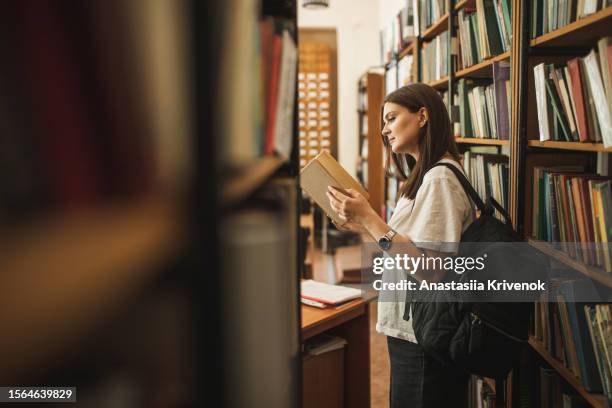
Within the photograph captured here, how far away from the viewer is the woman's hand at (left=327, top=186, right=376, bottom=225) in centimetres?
146

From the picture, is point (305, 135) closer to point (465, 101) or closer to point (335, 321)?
point (465, 101)

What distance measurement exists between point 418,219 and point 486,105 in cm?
91

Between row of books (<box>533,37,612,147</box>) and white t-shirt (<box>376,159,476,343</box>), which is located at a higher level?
row of books (<box>533,37,612,147</box>)

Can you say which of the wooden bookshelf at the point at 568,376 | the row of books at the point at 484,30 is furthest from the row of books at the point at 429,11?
the wooden bookshelf at the point at 568,376

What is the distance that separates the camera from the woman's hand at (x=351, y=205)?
1.46m

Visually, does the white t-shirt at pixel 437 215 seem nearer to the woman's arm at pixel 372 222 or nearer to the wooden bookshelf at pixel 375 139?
the woman's arm at pixel 372 222

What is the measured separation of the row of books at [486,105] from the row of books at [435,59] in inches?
9.7

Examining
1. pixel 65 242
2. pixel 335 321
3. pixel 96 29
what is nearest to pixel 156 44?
pixel 96 29

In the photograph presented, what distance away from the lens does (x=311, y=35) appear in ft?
20.2

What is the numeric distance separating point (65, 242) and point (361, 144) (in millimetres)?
5720

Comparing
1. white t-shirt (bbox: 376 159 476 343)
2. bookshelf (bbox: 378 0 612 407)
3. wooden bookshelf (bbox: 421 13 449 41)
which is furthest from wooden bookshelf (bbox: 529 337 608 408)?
wooden bookshelf (bbox: 421 13 449 41)

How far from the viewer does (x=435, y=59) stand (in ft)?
8.83

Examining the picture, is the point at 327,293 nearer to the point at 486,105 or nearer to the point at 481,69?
the point at 486,105

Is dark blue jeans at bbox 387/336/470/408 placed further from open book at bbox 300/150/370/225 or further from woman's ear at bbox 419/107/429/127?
woman's ear at bbox 419/107/429/127
